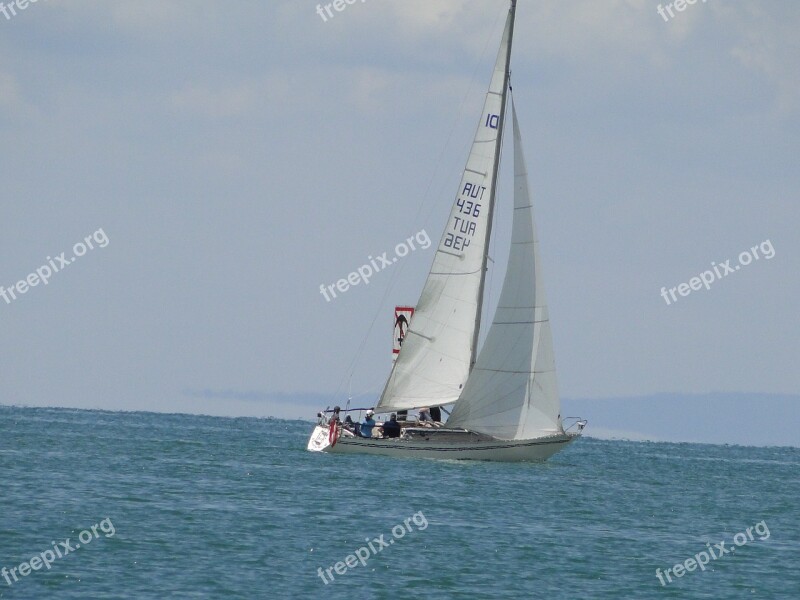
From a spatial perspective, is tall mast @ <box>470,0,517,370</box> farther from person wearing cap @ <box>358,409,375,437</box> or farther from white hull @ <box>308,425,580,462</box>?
person wearing cap @ <box>358,409,375,437</box>

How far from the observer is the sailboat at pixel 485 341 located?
49.8 metres

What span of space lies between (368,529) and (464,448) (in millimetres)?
16086

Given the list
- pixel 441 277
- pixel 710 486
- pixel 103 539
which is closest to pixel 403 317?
pixel 441 277

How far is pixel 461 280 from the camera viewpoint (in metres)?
50.6

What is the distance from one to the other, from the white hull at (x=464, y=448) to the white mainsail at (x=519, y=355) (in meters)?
0.48

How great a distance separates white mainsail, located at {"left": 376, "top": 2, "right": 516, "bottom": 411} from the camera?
165 ft

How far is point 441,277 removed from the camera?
5088cm

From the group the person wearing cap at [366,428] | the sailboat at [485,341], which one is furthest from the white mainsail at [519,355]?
the person wearing cap at [366,428]

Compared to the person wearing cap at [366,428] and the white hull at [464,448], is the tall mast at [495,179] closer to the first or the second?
the white hull at [464,448]

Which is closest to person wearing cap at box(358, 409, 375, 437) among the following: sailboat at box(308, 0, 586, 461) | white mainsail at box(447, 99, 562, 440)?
sailboat at box(308, 0, 586, 461)

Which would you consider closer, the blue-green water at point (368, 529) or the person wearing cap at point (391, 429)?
the blue-green water at point (368, 529)

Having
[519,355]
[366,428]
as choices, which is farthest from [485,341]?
[366,428]

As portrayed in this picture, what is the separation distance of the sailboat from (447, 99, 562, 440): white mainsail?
36 mm

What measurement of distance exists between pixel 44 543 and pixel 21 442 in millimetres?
33156
